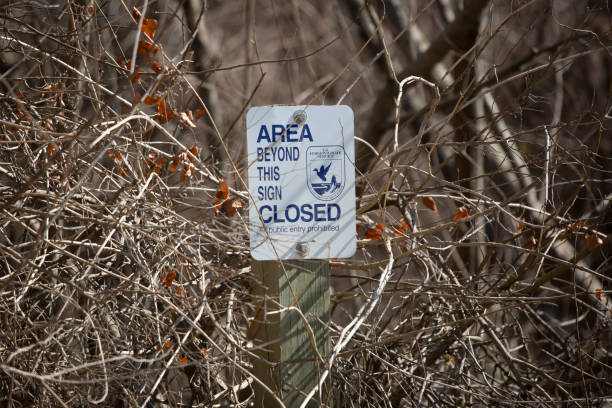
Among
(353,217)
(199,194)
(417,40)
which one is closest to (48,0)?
(199,194)

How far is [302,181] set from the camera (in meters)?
2.02

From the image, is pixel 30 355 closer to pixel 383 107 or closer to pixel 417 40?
pixel 383 107

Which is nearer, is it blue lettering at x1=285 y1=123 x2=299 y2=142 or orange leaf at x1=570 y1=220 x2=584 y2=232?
blue lettering at x1=285 y1=123 x2=299 y2=142

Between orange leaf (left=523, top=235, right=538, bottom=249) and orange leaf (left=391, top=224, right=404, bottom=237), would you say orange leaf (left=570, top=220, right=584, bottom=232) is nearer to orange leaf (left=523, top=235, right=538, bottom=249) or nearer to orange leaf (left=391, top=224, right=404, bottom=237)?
orange leaf (left=523, top=235, right=538, bottom=249)

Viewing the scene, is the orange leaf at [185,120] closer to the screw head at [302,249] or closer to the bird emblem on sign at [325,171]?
the bird emblem on sign at [325,171]

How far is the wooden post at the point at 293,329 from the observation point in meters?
2.04

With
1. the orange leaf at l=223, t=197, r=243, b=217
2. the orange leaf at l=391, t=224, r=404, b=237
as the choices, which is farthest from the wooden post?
the orange leaf at l=391, t=224, r=404, b=237

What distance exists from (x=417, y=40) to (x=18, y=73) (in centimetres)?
317

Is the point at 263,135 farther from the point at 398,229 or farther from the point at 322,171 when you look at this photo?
Result: the point at 398,229

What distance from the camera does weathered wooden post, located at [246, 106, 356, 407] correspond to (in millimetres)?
2008

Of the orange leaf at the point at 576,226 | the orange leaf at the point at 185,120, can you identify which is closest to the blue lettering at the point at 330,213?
the orange leaf at the point at 185,120

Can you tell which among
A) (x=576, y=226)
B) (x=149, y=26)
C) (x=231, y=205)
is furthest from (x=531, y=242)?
(x=149, y=26)

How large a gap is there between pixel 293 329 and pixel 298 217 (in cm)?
34

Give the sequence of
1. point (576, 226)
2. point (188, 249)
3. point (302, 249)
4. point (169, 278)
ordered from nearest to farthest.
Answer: point (302, 249)
point (169, 278)
point (188, 249)
point (576, 226)
